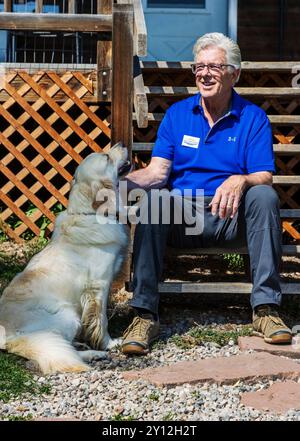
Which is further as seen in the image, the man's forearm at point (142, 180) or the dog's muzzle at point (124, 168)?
the man's forearm at point (142, 180)

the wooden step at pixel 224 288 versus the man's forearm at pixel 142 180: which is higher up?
the man's forearm at pixel 142 180

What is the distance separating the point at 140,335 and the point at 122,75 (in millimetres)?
1704

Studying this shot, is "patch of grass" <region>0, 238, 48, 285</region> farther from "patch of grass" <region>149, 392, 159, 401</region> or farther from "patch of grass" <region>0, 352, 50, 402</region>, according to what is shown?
"patch of grass" <region>149, 392, 159, 401</region>

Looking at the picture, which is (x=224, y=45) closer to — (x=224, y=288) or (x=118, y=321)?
(x=224, y=288)

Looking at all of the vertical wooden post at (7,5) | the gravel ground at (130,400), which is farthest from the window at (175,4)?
the gravel ground at (130,400)

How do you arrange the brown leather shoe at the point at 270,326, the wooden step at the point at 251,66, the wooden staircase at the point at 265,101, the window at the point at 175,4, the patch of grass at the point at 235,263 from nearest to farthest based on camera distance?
the brown leather shoe at the point at 270,326 → the wooden staircase at the point at 265,101 → the patch of grass at the point at 235,263 → the wooden step at the point at 251,66 → the window at the point at 175,4

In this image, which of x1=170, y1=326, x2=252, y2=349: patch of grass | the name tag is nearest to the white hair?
the name tag

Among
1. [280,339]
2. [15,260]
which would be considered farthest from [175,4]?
[280,339]

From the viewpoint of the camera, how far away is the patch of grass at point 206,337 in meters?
4.33

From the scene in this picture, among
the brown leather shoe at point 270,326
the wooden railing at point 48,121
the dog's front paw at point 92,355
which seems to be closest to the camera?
the dog's front paw at point 92,355

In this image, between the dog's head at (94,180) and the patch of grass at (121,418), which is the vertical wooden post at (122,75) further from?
the patch of grass at (121,418)

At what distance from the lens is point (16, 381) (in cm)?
364

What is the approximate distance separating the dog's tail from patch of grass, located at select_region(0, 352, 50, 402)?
0.22ft

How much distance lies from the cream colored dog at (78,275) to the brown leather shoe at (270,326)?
2.63 ft
